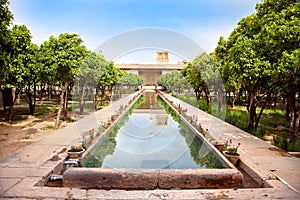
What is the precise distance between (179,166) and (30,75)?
9.01 m

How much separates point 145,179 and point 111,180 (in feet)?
2.21

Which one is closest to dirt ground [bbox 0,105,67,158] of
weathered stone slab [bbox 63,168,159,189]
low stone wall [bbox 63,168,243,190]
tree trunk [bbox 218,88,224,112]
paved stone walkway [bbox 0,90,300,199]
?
paved stone walkway [bbox 0,90,300,199]

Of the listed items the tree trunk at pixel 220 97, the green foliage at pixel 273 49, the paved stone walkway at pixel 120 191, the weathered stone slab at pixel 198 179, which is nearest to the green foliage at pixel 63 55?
the paved stone walkway at pixel 120 191

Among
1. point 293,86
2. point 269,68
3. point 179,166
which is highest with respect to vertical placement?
point 269,68

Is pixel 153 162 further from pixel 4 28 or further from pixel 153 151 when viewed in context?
pixel 4 28

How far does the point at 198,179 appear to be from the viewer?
561 centimetres

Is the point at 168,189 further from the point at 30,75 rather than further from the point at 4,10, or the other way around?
the point at 30,75

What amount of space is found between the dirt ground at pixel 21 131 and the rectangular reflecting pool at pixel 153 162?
2.43 m

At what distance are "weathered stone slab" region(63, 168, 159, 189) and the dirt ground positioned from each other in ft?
10.1

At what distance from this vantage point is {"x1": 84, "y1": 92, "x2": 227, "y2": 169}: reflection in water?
7.64 m

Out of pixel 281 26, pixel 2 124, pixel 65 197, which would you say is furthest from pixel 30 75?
pixel 281 26

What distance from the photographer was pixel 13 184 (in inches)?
205

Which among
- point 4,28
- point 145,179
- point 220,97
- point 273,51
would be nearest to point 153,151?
point 145,179

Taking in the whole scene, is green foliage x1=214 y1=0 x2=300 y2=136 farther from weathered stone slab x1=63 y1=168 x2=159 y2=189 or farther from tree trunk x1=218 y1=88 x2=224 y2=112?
tree trunk x1=218 y1=88 x2=224 y2=112
